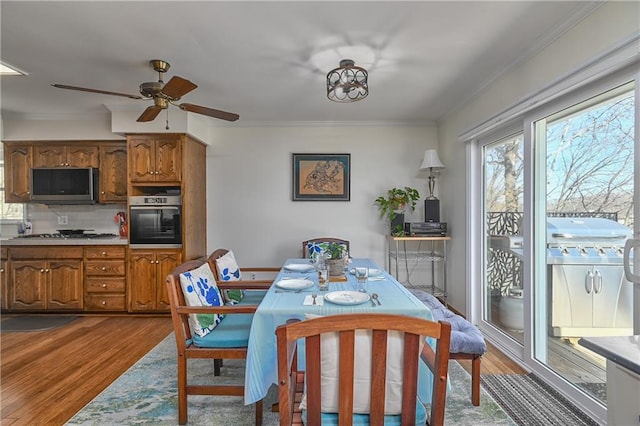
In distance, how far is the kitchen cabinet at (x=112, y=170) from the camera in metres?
4.10

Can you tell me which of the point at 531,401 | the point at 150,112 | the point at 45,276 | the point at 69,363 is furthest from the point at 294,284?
the point at 45,276

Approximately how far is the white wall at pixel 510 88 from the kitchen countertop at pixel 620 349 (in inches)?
61.0

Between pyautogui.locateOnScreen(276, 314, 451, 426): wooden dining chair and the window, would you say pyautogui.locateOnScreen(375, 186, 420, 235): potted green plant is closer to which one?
pyautogui.locateOnScreen(276, 314, 451, 426): wooden dining chair

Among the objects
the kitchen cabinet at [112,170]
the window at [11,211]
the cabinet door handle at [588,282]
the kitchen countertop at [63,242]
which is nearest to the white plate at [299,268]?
the cabinet door handle at [588,282]

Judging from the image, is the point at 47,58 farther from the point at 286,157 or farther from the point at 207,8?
the point at 286,157

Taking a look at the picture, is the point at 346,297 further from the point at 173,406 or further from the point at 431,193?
the point at 431,193

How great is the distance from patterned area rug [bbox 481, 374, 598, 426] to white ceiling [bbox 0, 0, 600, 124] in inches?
93.3

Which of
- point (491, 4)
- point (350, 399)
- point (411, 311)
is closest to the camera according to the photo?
point (350, 399)

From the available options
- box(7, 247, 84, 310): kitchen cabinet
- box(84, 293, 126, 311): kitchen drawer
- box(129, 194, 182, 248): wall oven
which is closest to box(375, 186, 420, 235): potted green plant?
box(129, 194, 182, 248): wall oven

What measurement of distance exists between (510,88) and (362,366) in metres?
2.66

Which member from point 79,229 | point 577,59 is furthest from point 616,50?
point 79,229

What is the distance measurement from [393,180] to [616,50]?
112 inches

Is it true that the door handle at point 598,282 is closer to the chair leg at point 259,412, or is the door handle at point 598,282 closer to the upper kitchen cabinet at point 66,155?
the chair leg at point 259,412

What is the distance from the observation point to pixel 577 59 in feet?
6.58
